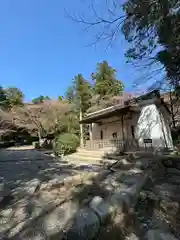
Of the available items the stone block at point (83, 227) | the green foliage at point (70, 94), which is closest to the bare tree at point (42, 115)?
the green foliage at point (70, 94)

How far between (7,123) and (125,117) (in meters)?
18.5

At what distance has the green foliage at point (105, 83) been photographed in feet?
96.2

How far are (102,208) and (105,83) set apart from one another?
26.9 m

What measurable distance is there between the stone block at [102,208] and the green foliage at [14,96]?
102ft

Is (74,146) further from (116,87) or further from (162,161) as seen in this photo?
(116,87)

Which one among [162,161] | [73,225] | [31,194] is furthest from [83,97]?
[73,225]

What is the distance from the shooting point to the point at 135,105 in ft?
50.1

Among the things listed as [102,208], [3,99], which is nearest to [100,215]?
[102,208]

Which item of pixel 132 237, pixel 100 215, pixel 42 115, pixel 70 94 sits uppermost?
pixel 70 94

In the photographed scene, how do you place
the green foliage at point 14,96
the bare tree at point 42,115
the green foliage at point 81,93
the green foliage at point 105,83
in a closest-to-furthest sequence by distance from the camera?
1. the green foliage at point 81,93
2. the bare tree at point 42,115
3. the green foliage at point 105,83
4. the green foliage at point 14,96

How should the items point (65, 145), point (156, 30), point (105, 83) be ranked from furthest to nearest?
point (105, 83) < point (65, 145) < point (156, 30)

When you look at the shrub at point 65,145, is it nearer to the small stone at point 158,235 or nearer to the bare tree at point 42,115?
the bare tree at point 42,115

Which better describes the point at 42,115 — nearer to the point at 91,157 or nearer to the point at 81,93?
the point at 81,93

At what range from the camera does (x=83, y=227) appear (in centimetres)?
319
